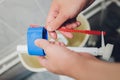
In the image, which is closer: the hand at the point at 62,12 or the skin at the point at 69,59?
the skin at the point at 69,59

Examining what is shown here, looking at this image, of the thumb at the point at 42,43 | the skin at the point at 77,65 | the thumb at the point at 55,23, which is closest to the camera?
the skin at the point at 77,65

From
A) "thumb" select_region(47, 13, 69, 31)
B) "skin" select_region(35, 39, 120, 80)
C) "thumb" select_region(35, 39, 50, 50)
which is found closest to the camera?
"skin" select_region(35, 39, 120, 80)

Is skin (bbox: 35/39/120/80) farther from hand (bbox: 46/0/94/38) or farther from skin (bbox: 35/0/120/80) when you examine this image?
hand (bbox: 46/0/94/38)

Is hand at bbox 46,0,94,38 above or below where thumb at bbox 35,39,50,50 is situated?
above

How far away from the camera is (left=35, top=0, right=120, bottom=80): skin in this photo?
1.79ft

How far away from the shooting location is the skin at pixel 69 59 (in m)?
0.55

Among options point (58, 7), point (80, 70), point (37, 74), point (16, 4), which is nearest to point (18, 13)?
point (16, 4)

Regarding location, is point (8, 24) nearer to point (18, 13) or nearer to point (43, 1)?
point (18, 13)

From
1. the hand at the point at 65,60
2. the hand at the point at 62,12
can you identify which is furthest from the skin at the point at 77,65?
the hand at the point at 62,12

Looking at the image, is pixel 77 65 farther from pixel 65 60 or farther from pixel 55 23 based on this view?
pixel 55 23

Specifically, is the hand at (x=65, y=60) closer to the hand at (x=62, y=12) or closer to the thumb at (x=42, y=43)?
the thumb at (x=42, y=43)

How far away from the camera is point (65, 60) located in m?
0.62

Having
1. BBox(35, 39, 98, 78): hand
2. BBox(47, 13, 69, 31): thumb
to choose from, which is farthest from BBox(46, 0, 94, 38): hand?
BBox(35, 39, 98, 78): hand

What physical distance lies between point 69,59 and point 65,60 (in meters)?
0.01
